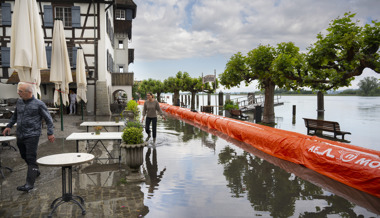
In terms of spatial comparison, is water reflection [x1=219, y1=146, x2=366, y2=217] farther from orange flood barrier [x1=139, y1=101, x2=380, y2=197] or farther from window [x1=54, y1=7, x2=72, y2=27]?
window [x1=54, y1=7, x2=72, y2=27]

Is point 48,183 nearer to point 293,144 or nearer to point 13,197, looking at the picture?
point 13,197

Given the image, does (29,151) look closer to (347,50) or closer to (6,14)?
(347,50)

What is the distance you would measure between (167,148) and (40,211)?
18.2 feet

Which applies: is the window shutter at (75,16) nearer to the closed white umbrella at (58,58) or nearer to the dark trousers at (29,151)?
the closed white umbrella at (58,58)

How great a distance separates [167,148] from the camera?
31.3ft

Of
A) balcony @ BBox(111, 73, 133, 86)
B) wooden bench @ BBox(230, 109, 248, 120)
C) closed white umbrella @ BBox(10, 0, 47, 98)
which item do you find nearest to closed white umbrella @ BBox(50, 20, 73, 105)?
closed white umbrella @ BBox(10, 0, 47, 98)

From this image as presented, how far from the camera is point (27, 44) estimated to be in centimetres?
647

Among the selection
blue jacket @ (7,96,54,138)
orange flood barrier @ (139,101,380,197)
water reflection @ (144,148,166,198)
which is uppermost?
blue jacket @ (7,96,54,138)

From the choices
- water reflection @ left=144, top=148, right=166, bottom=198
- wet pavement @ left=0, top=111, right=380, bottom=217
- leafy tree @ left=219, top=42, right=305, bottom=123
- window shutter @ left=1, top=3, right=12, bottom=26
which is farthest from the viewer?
window shutter @ left=1, top=3, right=12, bottom=26

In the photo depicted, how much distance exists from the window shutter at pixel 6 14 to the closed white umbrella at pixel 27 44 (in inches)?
660

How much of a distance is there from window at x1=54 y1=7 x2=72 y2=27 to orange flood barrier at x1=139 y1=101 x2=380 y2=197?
1824 cm

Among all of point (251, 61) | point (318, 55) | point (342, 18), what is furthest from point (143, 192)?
point (251, 61)

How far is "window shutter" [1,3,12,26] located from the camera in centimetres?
2036

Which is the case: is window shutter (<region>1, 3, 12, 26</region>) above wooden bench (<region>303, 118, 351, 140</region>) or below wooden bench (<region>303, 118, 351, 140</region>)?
above
